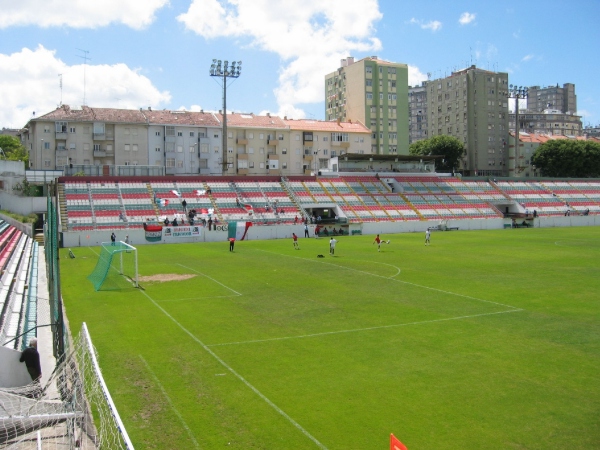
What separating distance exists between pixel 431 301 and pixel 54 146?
66.7 metres

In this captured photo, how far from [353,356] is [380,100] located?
91.4m

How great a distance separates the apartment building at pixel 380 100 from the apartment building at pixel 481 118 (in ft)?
41.6

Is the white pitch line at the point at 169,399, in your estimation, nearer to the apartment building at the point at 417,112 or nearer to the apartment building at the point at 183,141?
the apartment building at the point at 183,141

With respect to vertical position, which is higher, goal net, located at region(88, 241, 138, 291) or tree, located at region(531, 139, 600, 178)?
tree, located at region(531, 139, 600, 178)

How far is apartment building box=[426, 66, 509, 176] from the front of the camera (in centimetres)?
10719

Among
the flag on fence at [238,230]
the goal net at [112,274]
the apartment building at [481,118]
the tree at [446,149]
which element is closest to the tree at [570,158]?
the apartment building at [481,118]

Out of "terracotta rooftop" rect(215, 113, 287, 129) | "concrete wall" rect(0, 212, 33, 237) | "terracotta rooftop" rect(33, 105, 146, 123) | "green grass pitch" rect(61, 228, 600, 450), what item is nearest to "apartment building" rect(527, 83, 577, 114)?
"terracotta rooftop" rect(215, 113, 287, 129)

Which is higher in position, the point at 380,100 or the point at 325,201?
the point at 380,100

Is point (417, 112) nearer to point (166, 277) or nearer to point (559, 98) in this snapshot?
point (559, 98)

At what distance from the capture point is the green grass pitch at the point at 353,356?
35.3 ft

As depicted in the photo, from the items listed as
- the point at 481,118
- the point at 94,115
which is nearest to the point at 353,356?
the point at 94,115

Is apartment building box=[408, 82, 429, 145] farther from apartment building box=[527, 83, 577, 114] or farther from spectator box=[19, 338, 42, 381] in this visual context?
spectator box=[19, 338, 42, 381]

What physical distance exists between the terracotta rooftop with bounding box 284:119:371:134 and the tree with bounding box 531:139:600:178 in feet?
109

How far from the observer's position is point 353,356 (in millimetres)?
15383
